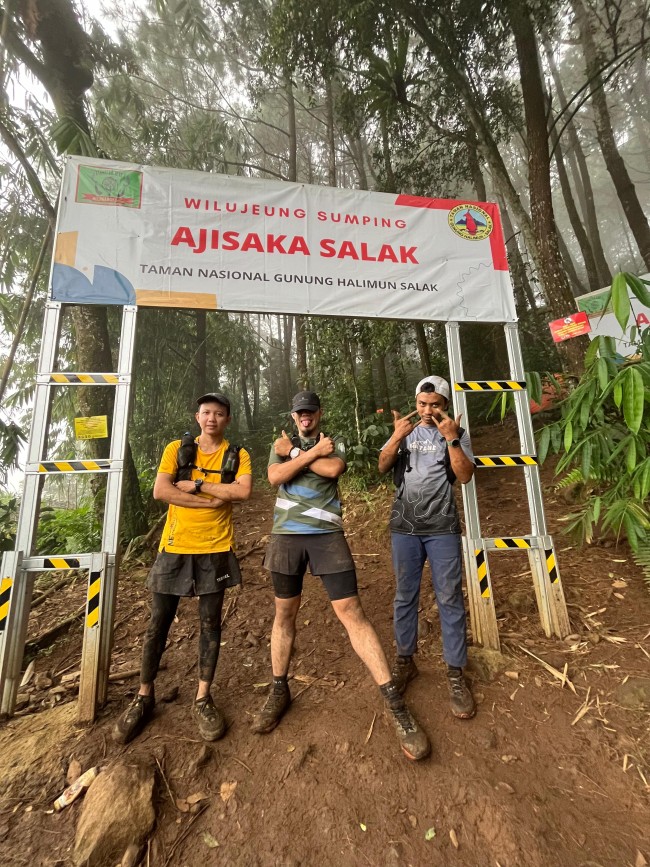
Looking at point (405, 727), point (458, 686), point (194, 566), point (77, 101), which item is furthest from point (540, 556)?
point (77, 101)

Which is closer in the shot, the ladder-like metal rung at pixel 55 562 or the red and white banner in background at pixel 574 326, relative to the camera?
the ladder-like metal rung at pixel 55 562

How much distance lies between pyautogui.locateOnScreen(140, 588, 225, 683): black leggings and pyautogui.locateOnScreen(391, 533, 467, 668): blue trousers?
1254 millimetres

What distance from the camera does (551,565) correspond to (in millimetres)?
3418

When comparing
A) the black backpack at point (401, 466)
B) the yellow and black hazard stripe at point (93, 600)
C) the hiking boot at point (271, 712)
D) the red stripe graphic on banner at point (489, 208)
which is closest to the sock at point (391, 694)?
the hiking boot at point (271, 712)

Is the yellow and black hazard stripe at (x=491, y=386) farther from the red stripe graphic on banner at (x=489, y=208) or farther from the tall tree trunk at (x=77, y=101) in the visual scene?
the tall tree trunk at (x=77, y=101)

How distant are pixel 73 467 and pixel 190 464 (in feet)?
3.36

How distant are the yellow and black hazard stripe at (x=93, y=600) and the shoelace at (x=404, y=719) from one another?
214 centimetres

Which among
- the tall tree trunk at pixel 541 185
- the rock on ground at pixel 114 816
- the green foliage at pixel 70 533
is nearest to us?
the rock on ground at pixel 114 816

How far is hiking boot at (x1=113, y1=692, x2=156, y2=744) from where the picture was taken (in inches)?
97.2

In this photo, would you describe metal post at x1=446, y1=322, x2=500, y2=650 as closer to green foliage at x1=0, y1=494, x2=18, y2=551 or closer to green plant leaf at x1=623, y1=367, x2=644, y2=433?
green plant leaf at x1=623, y1=367, x2=644, y2=433

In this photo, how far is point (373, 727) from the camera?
2475 millimetres

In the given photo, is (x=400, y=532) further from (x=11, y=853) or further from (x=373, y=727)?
(x=11, y=853)

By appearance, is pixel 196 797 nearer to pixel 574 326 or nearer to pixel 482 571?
pixel 482 571

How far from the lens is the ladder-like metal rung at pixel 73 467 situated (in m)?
2.99
